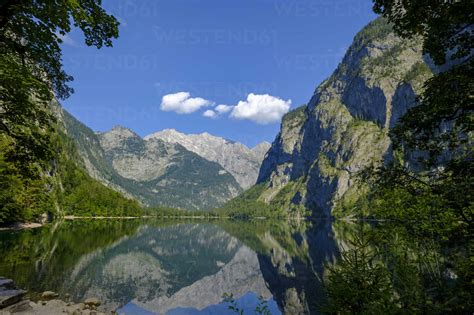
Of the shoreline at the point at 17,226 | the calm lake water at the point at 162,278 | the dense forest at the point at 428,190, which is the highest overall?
the dense forest at the point at 428,190

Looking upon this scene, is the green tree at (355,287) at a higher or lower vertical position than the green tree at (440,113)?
lower

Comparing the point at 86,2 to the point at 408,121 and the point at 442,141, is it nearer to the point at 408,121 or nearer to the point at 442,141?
the point at 408,121

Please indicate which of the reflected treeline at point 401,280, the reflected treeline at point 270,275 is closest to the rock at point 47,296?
the reflected treeline at point 270,275

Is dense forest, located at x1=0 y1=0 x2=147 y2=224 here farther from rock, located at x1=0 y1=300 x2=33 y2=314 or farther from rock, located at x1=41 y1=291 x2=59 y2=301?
rock, located at x1=41 y1=291 x2=59 y2=301

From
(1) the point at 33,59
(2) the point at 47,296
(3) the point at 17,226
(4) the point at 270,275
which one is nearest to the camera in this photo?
(1) the point at 33,59

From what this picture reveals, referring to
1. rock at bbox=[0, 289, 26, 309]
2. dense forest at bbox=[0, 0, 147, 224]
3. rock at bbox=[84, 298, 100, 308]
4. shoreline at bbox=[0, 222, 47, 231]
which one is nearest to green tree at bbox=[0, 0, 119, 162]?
dense forest at bbox=[0, 0, 147, 224]

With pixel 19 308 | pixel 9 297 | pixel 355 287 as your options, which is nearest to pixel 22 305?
pixel 19 308

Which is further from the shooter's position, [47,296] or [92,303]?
[92,303]

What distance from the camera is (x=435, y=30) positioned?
13570mm

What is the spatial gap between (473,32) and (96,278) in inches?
1992

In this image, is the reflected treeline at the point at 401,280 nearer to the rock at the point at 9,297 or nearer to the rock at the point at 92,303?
the rock at the point at 9,297

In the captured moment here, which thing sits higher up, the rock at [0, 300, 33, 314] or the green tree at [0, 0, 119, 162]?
the green tree at [0, 0, 119, 162]

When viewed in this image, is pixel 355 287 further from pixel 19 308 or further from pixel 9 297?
pixel 9 297

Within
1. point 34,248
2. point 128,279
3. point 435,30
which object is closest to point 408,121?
point 435,30
